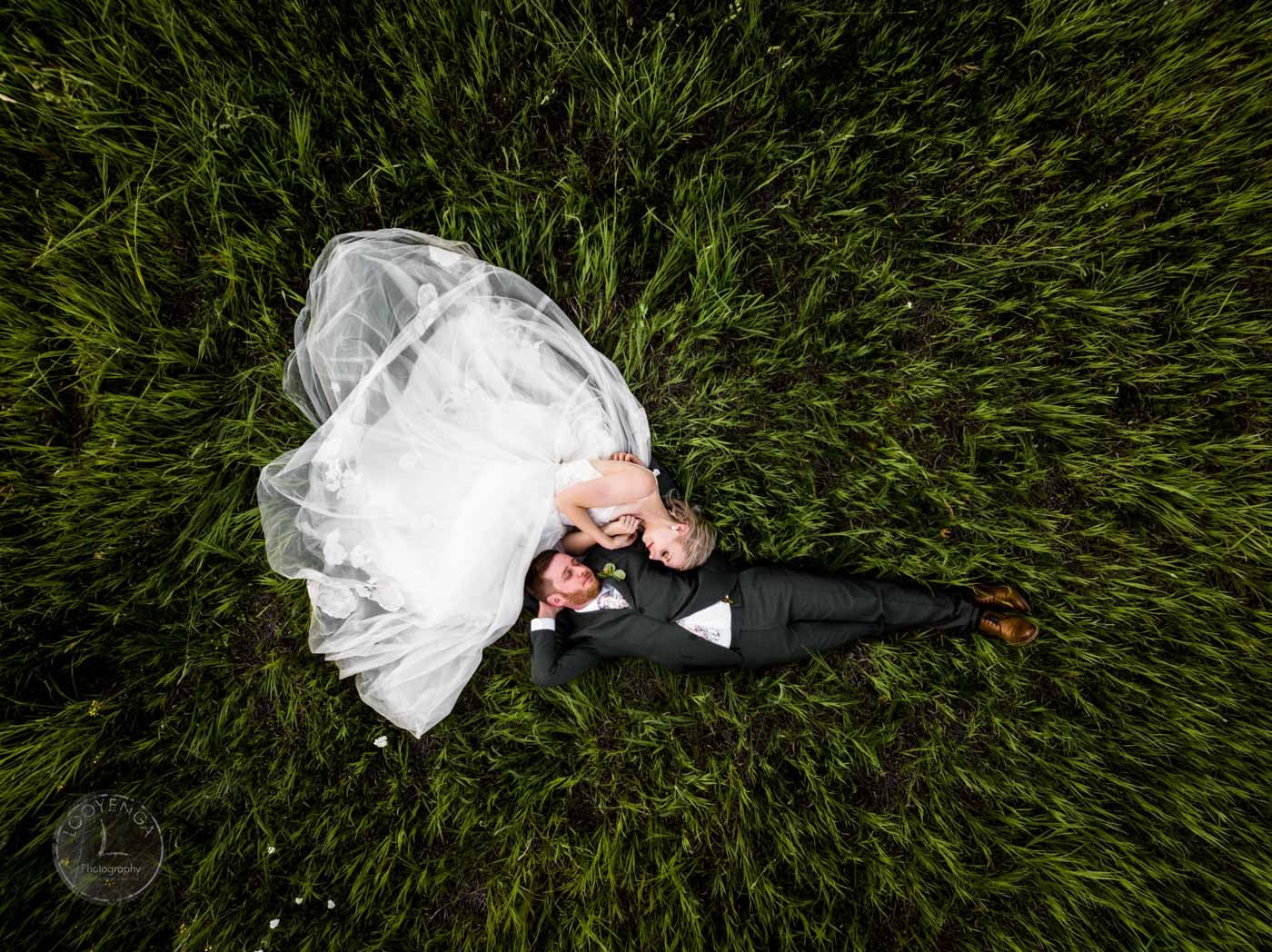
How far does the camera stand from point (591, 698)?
269cm

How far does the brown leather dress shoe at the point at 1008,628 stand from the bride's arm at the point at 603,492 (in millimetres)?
1587

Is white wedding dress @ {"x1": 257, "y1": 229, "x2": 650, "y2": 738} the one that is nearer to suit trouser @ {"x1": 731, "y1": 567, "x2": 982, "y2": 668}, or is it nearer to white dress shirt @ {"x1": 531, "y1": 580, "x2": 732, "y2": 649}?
white dress shirt @ {"x1": 531, "y1": 580, "x2": 732, "y2": 649}

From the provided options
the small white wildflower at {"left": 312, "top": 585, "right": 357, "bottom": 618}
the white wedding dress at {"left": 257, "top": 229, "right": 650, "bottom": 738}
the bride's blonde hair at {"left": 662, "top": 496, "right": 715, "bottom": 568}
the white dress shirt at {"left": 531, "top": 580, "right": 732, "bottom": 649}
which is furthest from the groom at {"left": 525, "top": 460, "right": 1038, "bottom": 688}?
the small white wildflower at {"left": 312, "top": 585, "right": 357, "bottom": 618}

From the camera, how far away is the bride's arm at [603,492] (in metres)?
2.25

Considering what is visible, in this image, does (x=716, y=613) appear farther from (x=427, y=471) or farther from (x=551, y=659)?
(x=427, y=471)

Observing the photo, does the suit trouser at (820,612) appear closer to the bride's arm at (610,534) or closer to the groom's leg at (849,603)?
the groom's leg at (849,603)

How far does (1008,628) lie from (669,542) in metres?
1.53

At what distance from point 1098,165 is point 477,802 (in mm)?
3928

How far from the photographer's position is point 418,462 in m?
2.25

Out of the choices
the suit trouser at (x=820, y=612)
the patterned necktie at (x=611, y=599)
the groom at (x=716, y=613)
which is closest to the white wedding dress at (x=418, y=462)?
the groom at (x=716, y=613)

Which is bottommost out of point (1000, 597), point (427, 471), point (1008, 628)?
point (1008, 628)

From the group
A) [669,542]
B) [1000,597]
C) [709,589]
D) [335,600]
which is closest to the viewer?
[335,600]

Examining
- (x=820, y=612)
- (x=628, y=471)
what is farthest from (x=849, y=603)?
(x=628, y=471)

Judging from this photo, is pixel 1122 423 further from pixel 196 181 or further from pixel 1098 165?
pixel 196 181
